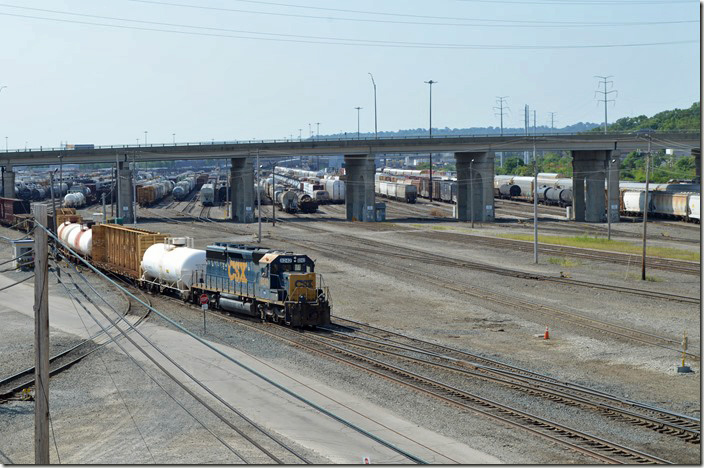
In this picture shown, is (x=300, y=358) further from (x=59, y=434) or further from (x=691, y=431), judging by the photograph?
(x=691, y=431)

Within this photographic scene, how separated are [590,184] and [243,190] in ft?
130

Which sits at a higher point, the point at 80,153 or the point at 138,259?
the point at 80,153

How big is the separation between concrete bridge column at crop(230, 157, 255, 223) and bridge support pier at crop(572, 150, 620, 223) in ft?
122

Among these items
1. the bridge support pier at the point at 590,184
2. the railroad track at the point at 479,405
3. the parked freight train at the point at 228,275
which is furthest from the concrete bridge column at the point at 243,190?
the railroad track at the point at 479,405

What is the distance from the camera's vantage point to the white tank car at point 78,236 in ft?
185

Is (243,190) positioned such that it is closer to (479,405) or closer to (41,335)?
(479,405)

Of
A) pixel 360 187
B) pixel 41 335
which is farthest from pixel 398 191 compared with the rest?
pixel 41 335

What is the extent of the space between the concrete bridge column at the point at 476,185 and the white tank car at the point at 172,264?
54080 mm

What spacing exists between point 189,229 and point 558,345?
194 ft

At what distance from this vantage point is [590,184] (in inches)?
3777

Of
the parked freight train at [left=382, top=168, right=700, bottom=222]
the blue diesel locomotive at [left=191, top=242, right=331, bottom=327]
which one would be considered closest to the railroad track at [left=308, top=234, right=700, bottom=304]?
the blue diesel locomotive at [left=191, top=242, right=331, bottom=327]

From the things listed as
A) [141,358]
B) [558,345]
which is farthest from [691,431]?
[141,358]

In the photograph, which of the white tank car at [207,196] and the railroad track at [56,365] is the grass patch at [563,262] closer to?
the railroad track at [56,365]

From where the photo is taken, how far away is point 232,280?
38719mm
